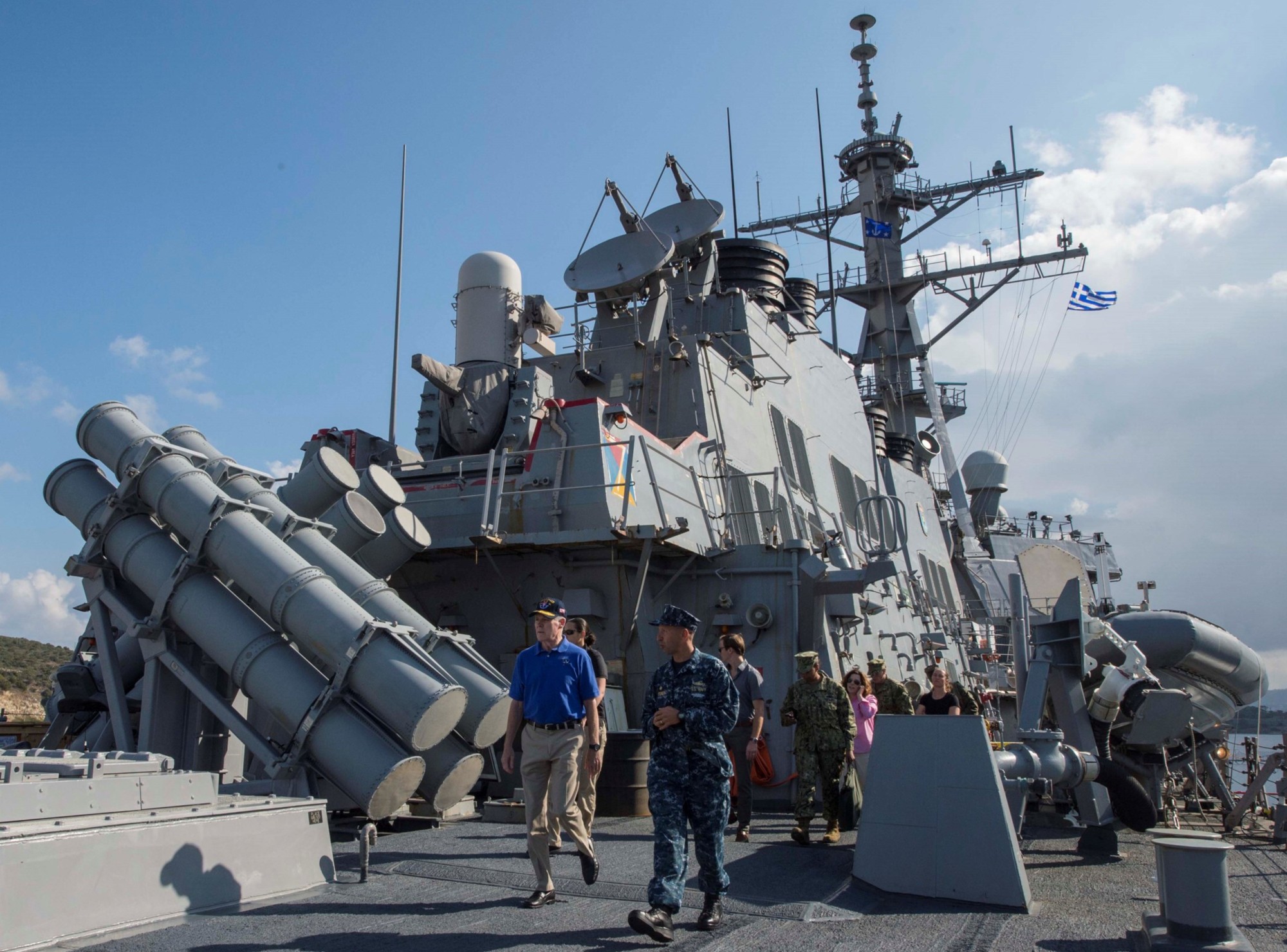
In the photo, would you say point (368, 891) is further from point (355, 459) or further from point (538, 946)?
point (355, 459)

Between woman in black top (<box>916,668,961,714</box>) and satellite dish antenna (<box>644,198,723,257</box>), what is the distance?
770 cm

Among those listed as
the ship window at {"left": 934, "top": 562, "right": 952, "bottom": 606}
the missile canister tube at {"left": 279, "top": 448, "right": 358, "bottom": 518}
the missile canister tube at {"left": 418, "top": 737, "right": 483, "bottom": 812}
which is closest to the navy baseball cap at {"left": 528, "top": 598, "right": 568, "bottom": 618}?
the missile canister tube at {"left": 418, "top": 737, "right": 483, "bottom": 812}

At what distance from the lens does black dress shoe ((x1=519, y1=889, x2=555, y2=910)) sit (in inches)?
180

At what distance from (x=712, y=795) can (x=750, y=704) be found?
2411 mm

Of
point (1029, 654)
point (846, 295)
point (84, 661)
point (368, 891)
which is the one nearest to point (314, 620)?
point (368, 891)

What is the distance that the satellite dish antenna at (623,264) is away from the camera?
499 inches

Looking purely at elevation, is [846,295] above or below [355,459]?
above

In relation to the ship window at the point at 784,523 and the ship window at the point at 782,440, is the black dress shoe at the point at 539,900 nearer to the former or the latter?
the ship window at the point at 784,523

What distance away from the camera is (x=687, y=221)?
45.0 feet

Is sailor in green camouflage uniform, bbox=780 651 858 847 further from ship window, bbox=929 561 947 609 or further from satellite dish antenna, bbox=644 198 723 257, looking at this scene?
ship window, bbox=929 561 947 609

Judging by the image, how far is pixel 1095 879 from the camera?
566 centimetres

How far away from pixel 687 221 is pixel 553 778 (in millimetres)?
10166

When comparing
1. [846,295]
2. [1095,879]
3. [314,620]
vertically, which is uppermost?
[846,295]

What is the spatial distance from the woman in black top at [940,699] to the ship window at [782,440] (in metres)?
6.24
